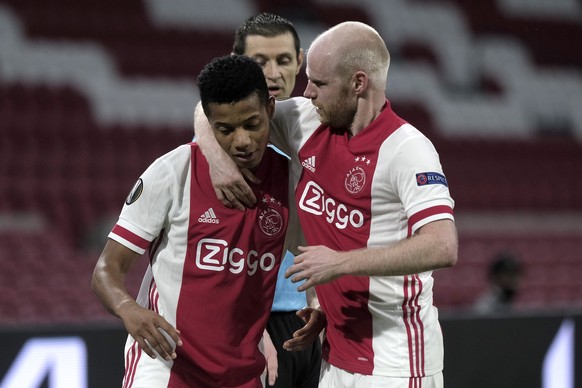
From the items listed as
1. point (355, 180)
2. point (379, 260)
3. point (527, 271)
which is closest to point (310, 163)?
point (355, 180)

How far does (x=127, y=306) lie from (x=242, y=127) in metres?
0.61

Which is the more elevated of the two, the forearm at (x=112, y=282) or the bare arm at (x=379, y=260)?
the bare arm at (x=379, y=260)

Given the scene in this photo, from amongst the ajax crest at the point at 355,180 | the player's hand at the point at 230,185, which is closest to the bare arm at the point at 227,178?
the player's hand at the point at 230,185

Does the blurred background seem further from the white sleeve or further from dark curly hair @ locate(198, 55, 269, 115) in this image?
dark curly hair @ locate(198, 55, 269, 115)

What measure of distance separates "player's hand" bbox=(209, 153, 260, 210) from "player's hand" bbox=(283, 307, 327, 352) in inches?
17.9

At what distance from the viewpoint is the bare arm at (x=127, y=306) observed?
254cm

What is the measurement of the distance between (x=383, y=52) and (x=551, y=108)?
12774 millimetres

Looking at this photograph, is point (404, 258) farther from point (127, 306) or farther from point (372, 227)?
point (127, 306)

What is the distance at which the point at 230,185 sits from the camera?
2.73 meters

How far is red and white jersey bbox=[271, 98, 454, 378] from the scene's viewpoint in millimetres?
2727

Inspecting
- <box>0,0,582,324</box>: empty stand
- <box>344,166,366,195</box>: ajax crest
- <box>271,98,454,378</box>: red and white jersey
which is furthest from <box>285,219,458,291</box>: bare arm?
<box>0,0,582,324</box>: empty stand

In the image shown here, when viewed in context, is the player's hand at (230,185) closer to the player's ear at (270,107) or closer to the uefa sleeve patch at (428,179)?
the player's ear at (270,107)

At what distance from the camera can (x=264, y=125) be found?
2.71m

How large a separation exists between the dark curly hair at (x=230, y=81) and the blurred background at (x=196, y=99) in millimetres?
3994
